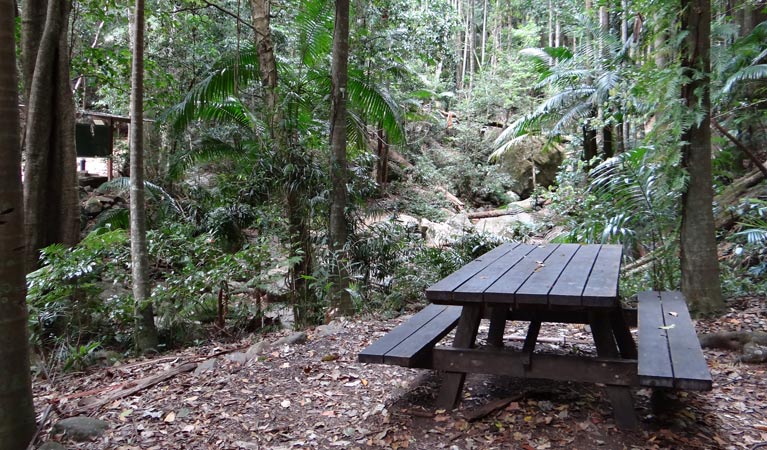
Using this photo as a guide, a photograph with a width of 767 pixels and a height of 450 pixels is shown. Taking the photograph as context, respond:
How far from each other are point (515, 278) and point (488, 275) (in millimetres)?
197

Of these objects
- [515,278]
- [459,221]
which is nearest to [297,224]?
[515,278]

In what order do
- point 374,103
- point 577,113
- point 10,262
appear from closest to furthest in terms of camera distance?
point 10,262 → point 374,103 → point 577,113

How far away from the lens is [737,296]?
523 cm

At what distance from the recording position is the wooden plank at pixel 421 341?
9.27 feet

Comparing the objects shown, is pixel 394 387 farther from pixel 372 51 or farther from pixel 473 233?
pixel 372 51

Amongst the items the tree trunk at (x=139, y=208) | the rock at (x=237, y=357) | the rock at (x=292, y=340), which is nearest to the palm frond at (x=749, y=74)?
the rock at (x=292, y=340)

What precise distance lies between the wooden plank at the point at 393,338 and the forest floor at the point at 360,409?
431mm

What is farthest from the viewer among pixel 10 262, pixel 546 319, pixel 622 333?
pixel 546 319

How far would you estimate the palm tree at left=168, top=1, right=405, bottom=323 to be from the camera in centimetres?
604

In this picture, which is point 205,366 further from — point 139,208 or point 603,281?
point 603,281

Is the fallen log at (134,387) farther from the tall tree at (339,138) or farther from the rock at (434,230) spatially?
the rock at (434,230)

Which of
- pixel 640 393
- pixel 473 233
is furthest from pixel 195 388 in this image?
pixel 473 233

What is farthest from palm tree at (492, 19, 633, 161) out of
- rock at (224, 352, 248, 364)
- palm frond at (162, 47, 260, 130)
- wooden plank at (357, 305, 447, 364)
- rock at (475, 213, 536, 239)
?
rock at (224, 352, 248, 364)

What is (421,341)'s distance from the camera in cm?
312
